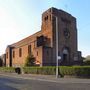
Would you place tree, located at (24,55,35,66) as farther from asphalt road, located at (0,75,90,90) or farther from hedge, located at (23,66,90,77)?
asphalt road, located at (0,75,90,90)

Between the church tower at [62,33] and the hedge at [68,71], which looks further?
the church tower at [62,33]

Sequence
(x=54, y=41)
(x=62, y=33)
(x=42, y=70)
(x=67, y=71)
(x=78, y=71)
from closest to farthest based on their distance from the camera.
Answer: (x=78, y=71), (x=67, y=71), (x=42, y=70), (x=54, y=41), (x=62, y=33)

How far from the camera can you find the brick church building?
6362 cm

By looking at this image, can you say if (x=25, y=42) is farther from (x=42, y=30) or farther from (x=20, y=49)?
(x=42, y=30)

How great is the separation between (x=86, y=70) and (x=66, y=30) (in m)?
33.5

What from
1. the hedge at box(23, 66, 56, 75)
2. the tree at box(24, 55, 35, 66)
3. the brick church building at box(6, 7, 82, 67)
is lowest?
the hedge at box(23, 66, 56, 75)

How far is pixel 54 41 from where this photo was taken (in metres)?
65.3

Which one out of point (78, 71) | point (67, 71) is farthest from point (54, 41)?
point (78, 71)

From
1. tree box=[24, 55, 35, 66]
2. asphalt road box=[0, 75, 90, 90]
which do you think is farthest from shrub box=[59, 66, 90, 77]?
tree box=[24, 55, 35, 66]

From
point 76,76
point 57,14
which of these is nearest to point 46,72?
point 76,76

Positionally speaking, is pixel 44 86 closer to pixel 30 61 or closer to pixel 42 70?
pixel 42 70

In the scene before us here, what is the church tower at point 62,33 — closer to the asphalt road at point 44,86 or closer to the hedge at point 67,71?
the hedge at point 67,71

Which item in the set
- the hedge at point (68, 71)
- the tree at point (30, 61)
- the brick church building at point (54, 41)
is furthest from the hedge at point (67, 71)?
the brick church building at point (54, 41)

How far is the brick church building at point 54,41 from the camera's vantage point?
63625 mm
